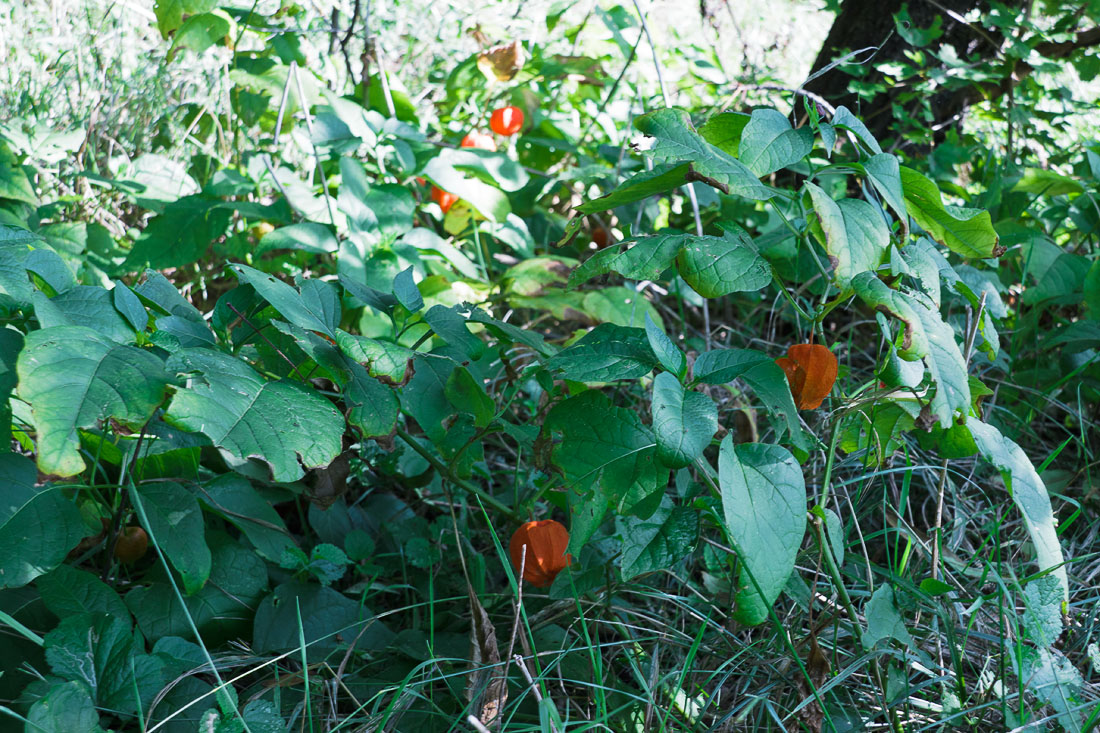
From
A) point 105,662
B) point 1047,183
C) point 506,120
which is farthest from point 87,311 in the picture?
point 1047,183

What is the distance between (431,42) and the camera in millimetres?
3299

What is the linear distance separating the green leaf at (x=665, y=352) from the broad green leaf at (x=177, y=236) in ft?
3.93

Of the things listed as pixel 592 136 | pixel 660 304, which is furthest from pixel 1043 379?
pixel 592 136

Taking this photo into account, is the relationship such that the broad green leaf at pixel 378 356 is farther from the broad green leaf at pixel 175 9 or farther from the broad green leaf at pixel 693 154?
the broad green leaf at pixel 175 9

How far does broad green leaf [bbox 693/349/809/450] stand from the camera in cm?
97

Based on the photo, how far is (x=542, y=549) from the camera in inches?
46.4

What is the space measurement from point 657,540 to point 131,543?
0.78 metres

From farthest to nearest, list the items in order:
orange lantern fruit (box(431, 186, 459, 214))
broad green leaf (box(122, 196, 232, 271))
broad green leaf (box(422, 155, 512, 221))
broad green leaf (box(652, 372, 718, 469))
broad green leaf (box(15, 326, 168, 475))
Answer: orange lantern fruit (box(431, 186, 459, 214)) < broad green leaf (box(422, 155, 512, 221)) < broad green leaf (box(122, 196, 232, 271)) < broad green leaf (box(652, 372, 718, 469)) < broad green leaf (box(15, 326, 168, 475))

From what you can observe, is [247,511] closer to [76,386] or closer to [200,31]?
[76,386]

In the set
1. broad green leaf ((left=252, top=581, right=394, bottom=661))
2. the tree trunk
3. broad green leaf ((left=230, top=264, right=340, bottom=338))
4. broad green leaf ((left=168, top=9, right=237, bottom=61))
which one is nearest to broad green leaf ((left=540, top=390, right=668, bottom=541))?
broad green leaf ((left=230, top=264, right=340, bottom=338))

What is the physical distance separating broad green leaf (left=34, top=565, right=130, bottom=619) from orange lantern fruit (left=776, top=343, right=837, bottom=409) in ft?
3.05

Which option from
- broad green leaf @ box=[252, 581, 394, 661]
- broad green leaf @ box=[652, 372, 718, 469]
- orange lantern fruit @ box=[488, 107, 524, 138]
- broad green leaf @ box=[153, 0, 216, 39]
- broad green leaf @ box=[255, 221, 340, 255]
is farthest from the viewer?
orange lantern fruit @ box=[488, 107, 524, 138]

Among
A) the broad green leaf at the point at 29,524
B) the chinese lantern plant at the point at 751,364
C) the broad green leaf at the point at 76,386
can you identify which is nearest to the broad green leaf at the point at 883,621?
the chinese lantern plant at the point at 751,364

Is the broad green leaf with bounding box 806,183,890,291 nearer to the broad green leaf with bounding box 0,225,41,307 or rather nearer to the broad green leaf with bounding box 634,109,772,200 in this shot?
the broad green leaf with bounding box 634,109,772,200
